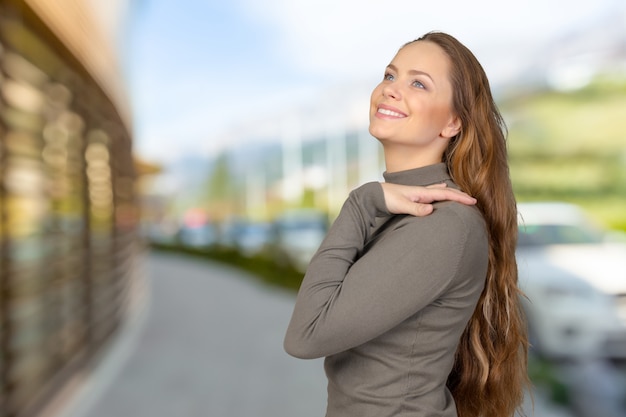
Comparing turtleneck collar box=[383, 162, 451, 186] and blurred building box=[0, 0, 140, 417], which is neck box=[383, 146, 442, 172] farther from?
blurred building box=[0, 0, 140, 417]

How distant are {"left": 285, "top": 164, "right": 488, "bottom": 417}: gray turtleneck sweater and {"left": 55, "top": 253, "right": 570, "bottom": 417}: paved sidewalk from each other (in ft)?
11.5

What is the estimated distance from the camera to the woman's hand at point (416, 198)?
1.42 metres

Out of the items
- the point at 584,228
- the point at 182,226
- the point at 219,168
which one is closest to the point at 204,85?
the point at 219,168

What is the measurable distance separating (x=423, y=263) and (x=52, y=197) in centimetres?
426

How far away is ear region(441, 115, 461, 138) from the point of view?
155cm

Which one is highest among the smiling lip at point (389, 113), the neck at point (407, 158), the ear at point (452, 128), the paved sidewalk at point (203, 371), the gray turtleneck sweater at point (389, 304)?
the smiling lip at point (389, 113)

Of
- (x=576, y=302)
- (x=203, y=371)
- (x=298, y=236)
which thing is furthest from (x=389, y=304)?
(x=298, y=236)

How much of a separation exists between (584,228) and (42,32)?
505 cm

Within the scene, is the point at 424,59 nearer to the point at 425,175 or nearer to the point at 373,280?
the point at 425,175

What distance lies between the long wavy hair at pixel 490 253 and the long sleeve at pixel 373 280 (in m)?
0.16

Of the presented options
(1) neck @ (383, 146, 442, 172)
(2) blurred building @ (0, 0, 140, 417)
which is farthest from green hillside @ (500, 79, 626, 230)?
(1) neck @ (383, 146, 442, 172)

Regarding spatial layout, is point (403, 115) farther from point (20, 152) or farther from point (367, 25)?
point (367, 25)

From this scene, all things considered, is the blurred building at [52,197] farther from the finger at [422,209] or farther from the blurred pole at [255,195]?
the blurred pole at [255,195]

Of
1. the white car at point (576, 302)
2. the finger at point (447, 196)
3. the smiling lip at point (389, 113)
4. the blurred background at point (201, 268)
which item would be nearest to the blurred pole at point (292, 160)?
the blurred background at point (201, 268)
